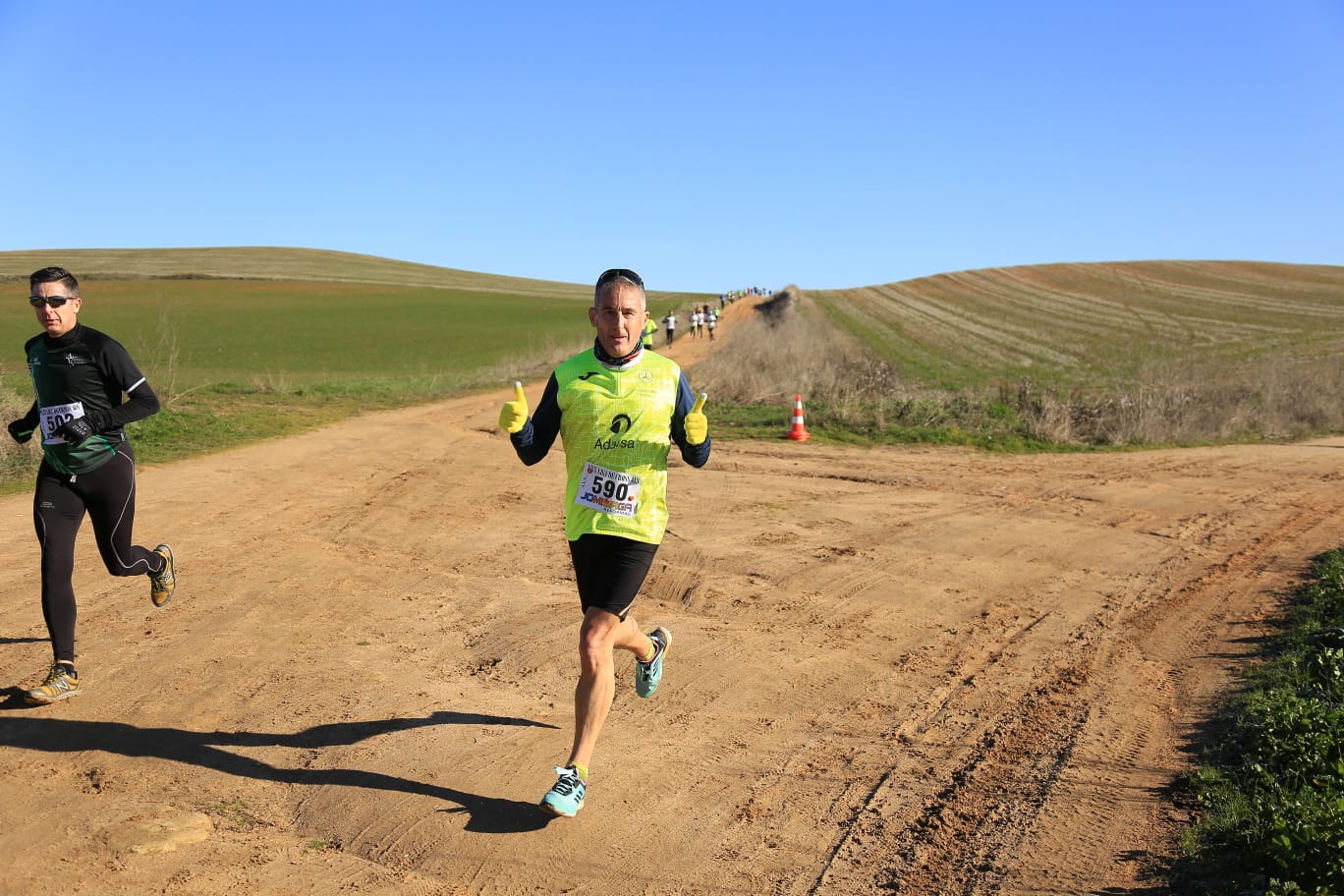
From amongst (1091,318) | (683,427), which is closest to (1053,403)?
(683,427)

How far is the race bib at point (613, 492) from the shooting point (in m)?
4.38

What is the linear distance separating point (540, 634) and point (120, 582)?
11.3 feet

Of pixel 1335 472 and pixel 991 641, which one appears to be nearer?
pixel 991 641

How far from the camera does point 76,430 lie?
18.1 feet

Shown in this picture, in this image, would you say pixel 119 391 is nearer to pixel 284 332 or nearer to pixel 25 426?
pixel 25 426

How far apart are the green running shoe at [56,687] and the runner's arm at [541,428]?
300cm

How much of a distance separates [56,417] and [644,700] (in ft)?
11.4

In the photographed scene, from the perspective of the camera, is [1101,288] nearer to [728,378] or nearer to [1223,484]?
[728,378]

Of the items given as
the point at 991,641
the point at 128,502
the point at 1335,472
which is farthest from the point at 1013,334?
the point at 128,502

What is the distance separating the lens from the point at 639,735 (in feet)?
17.3

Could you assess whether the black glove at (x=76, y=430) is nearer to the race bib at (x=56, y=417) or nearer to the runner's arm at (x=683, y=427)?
the race bib at (x=56, y=417)

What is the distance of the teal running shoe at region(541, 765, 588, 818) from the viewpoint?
13.7 ft

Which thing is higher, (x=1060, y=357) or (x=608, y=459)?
(x=1060, y=357)

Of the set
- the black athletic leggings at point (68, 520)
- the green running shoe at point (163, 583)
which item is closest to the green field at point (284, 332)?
the green running shoe at point (163, 583)
